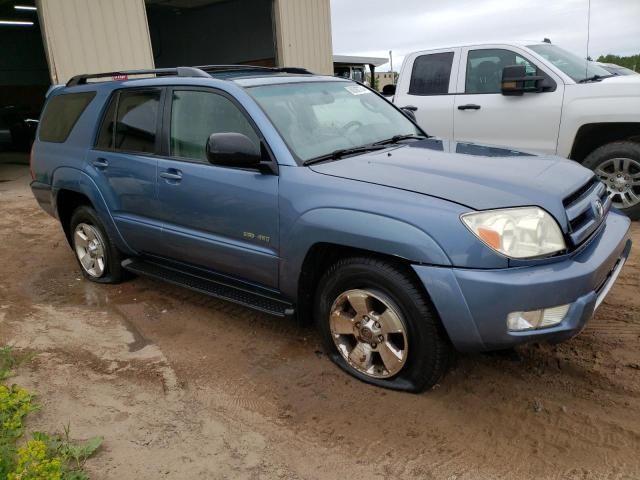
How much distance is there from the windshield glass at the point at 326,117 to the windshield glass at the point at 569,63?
283cm

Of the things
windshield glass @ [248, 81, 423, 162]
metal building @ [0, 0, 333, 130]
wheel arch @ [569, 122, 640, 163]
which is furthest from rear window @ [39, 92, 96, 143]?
wheel arch @ [569, 122, 640, 163]

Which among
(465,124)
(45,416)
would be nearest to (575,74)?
(465,124)

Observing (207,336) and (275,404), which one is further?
(207,336)

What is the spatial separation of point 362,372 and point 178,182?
181 centimetres

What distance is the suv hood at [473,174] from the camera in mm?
2736

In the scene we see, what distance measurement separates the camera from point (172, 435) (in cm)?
279

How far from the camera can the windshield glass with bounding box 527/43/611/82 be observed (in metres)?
6.09

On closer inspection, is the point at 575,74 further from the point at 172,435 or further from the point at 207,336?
the point at 172,435

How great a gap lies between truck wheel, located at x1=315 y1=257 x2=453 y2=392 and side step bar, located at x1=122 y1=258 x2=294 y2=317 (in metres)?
0.30

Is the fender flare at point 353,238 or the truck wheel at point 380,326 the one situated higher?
the fender flare at point 353,238

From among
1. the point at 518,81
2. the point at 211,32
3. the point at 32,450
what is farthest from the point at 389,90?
the point at 211,32

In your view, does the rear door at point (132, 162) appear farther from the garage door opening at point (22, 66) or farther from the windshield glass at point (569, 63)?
the garage door opening at point (22, 66)

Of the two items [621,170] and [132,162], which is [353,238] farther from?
[621,170]

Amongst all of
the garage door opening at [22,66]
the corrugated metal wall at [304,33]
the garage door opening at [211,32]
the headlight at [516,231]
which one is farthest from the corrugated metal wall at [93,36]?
the garage door opening at [22,66]
